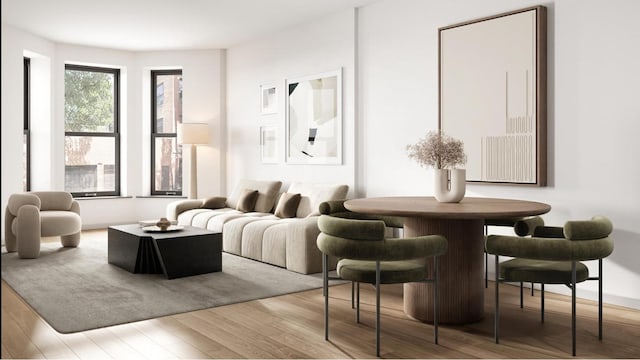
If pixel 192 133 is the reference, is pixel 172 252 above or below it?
below

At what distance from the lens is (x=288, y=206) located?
635 cm

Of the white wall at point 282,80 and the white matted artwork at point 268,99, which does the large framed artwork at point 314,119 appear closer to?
the white wall at point 282,80

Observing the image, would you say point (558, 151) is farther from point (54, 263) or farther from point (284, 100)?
point (54, 263)

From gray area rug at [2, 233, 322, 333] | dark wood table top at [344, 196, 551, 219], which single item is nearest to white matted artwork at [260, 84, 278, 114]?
gray area rug at [2, 233, 322, 333]

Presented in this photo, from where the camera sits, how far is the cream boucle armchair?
239 inches

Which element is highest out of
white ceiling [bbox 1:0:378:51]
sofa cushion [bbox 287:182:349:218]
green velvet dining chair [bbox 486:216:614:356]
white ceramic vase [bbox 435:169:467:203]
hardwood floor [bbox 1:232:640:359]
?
white ceiling [bbox 1:0:378:51]

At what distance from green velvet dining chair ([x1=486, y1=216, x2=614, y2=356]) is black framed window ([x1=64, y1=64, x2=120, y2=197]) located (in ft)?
23.8

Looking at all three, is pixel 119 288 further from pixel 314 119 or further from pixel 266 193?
pixel 314 119

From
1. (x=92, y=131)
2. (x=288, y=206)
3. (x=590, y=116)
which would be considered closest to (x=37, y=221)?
Answer: (x=288, y=206)

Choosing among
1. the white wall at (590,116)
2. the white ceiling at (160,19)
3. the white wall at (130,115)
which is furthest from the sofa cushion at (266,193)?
the white wall at (590,116)

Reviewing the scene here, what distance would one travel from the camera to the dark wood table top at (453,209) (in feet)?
10.5

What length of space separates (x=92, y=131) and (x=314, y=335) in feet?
22.0

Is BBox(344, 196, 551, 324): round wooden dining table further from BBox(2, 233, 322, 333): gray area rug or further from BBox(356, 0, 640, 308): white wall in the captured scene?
BBox(2, 233, 322, 333): gray area rug

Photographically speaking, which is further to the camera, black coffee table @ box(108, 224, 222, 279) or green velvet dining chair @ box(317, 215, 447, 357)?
black coffee table @ box(108, 224, 222, 279)
